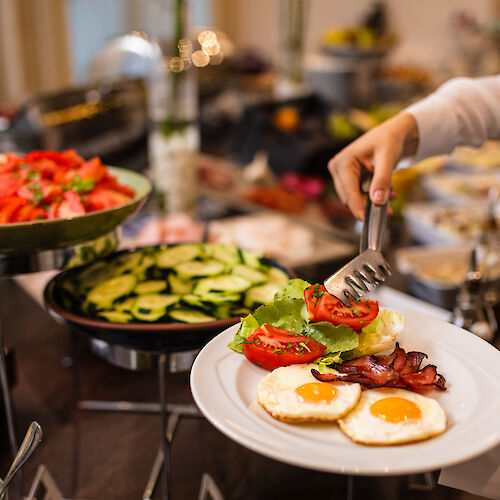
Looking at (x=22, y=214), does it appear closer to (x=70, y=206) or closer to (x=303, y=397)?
(x=70, y=206)

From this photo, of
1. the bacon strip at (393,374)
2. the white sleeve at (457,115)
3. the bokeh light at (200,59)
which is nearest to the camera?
the bacon strip at (393,374)

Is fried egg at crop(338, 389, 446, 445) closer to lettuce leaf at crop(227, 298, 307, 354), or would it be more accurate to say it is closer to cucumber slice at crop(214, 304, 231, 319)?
lettuce leaf at crop(227, 298, 307, 354)

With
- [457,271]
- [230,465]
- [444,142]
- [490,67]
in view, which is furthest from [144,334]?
[490,67]

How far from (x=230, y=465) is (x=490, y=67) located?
4068mm

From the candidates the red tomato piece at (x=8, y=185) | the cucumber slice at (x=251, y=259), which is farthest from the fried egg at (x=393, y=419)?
the red tomato piece at (x=8, y=185)

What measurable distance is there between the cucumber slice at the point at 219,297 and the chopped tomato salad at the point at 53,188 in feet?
0.80

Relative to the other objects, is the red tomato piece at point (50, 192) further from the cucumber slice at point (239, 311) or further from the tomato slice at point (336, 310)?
the tomato slice at point (336, 310)

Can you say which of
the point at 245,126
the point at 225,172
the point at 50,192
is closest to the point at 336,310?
the point at 50,192

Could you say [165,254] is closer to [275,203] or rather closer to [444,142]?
[444,142]

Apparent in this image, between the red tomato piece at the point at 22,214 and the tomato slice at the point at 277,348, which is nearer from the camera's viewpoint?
the tomato slice at the point at 277,348

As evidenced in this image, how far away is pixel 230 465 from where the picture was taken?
1172 mm

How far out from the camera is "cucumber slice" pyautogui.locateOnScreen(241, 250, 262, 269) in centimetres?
113

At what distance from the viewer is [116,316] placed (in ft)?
3.17

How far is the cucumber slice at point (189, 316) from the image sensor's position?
0.96 metres
